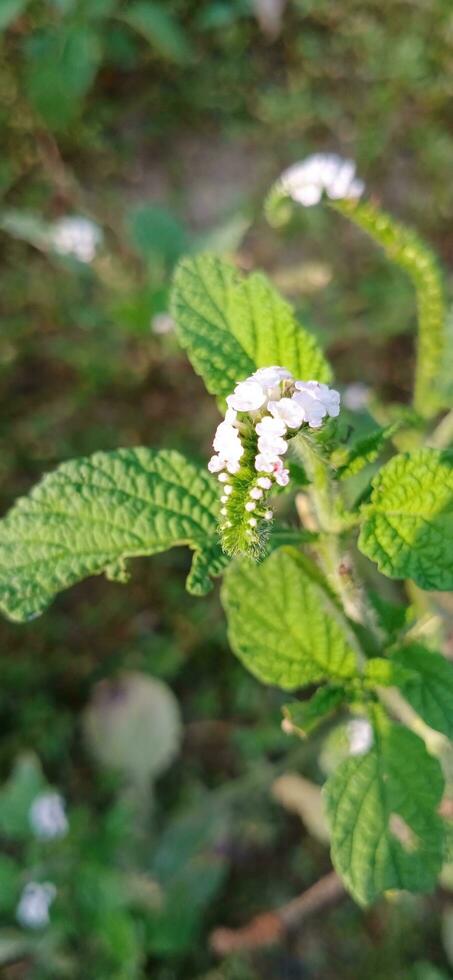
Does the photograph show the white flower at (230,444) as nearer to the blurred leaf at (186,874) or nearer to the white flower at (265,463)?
the white flower at (265,463)

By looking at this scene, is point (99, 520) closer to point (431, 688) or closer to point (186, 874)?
point (431, 688)

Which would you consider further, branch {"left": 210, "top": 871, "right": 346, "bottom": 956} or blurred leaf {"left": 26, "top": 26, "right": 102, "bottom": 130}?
blurred leaf {"left": 26, "top": 26, "right": 102, "bottom": 130}

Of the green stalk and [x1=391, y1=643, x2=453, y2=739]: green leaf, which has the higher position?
the green stalk

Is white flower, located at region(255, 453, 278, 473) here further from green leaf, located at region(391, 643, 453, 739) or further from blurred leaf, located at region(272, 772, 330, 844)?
blurred leaf, located at region(272, 772, 330, 844)

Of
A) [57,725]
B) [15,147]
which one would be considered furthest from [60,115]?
[57,725]

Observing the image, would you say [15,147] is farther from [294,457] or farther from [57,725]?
[294,457]

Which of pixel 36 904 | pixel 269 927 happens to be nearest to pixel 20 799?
pixel 36 904

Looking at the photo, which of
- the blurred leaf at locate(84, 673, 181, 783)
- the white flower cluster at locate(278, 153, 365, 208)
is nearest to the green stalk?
the white flower cluster at locate(278, 153, 365, 208)
